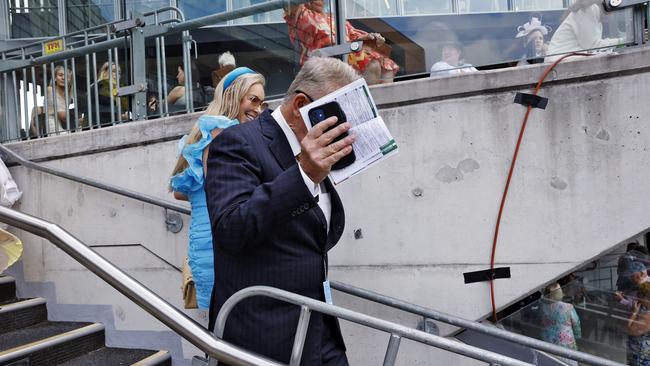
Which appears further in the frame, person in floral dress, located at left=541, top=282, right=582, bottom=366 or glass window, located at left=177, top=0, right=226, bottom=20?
glass window, located at left=177, top=0, right=226, bottom=20

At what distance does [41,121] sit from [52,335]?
6.90 ft

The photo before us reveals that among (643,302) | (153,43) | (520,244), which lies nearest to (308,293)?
(520,244)

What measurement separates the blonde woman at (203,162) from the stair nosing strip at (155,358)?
110 centimetres

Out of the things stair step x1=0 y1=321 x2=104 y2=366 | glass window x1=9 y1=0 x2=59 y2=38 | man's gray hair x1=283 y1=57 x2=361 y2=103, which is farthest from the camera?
glass window x1=9 y1=0 x2=59 y2=38

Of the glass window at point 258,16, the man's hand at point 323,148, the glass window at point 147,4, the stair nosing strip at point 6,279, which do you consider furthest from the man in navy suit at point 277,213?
the glass window at point 147,4

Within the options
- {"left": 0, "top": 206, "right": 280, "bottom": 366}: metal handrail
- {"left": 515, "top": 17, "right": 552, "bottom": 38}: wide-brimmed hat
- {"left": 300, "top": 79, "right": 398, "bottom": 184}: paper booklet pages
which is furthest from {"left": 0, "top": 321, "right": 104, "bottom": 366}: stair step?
{"left": 515, "top": 17, "right": 552, "bottom": 38}: wide-brimmed hat

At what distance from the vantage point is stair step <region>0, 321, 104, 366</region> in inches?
129

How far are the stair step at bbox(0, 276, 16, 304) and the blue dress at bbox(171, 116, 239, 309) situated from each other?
231 centimetres

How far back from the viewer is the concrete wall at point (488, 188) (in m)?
3.16

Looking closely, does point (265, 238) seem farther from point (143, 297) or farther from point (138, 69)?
point (138, 69)

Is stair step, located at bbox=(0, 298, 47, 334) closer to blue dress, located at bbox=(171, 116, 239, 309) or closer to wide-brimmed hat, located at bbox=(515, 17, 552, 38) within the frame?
blue dress, located at bbox=(171, 116, 239, 309)

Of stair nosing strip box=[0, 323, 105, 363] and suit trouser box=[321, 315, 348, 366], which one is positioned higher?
suit trouser box=[321, 315, 348, 366]

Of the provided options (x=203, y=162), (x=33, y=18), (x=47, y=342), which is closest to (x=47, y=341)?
(x=47, y=342)

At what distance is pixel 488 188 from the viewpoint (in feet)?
11.0
